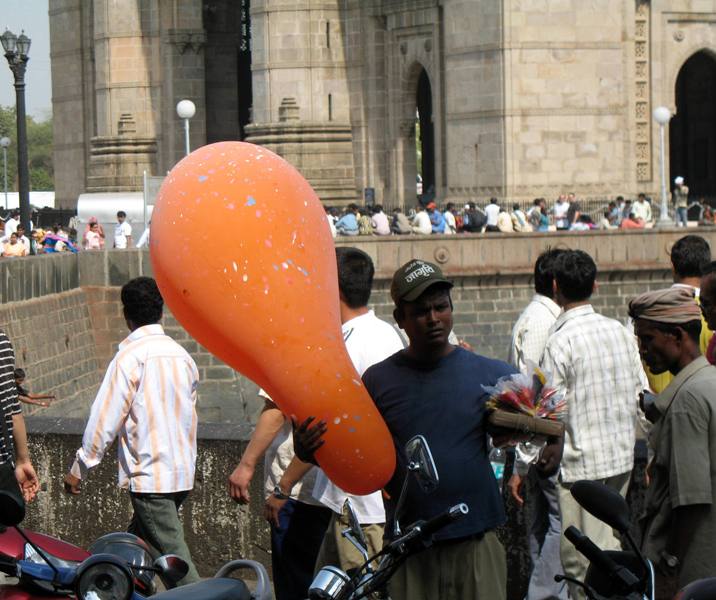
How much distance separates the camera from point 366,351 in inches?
258

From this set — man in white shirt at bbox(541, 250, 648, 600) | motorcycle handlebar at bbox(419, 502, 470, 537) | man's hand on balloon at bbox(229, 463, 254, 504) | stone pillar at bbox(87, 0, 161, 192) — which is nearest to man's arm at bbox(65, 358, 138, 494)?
man's hand on balloon at bbox(229, 463, 254, 504)

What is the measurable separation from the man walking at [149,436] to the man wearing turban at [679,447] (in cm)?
211

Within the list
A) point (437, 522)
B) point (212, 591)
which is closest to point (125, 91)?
point (212, 591)

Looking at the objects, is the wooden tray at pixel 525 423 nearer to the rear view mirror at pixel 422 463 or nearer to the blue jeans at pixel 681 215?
the rear view mirror at pixel 422 463

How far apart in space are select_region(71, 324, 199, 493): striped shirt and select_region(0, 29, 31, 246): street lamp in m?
20.7

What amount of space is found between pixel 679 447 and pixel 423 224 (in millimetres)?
26903

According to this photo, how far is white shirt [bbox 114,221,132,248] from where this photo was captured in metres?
31.1

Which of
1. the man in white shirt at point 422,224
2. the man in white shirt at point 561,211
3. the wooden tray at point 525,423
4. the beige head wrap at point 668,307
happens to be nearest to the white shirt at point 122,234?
the man in white shirt at point 422,224

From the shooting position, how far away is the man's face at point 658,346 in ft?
18.1

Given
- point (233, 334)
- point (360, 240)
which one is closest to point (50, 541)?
point (233, 334)

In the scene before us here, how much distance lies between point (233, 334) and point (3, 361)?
248 centimetres

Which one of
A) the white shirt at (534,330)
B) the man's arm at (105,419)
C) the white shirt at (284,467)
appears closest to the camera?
the white shirt at (284,467)

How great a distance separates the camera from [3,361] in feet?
23.3

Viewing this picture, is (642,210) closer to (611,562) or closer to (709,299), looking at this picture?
(709,299)
